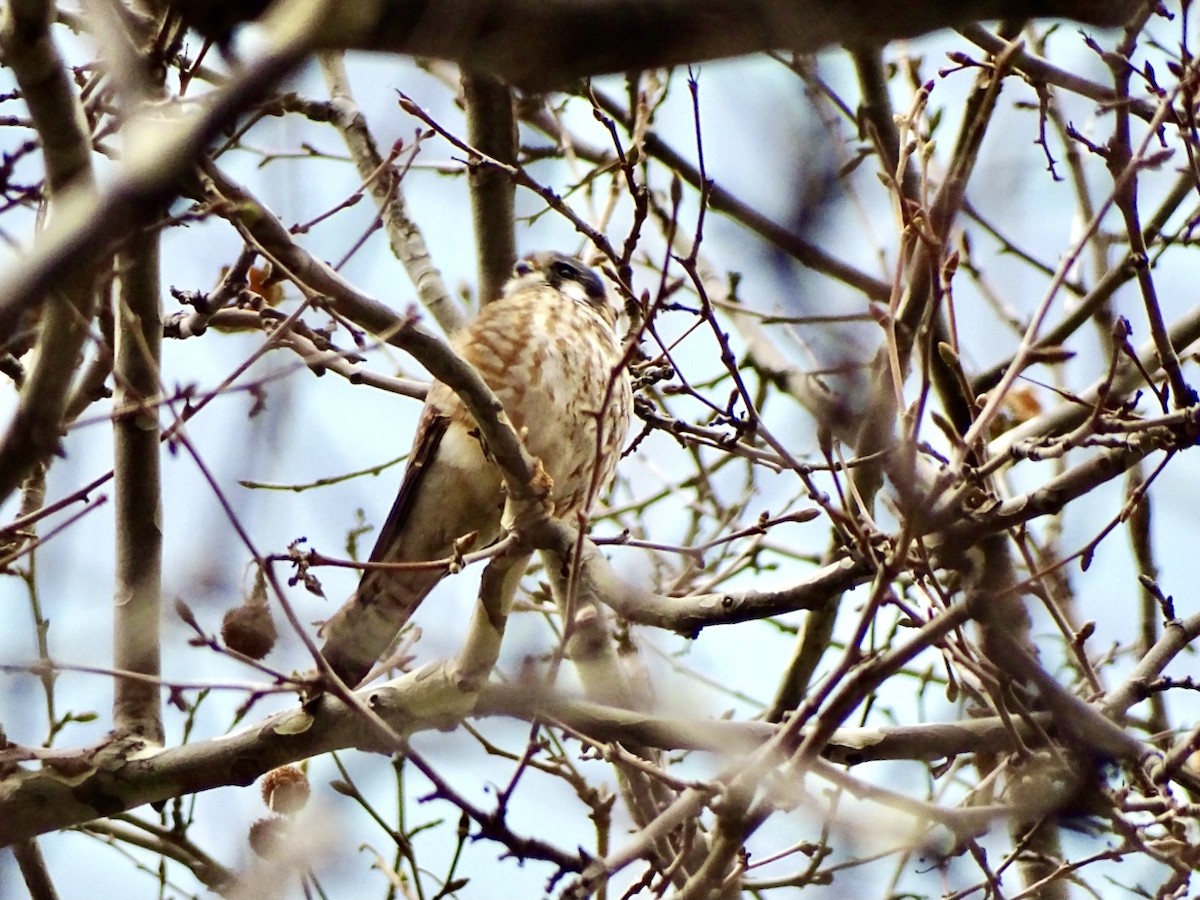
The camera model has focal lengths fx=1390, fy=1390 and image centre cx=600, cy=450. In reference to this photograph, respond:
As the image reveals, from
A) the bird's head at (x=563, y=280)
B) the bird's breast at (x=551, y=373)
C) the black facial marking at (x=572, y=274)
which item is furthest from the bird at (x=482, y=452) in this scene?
the black facial marking at (x=572, y=274)

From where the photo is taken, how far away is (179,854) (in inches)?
164

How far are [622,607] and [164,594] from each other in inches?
40.6

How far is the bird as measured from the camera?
14.6ft

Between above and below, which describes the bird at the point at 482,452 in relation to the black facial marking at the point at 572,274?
below

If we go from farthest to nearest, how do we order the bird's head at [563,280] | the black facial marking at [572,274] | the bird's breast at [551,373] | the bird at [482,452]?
the black facial marking at [572,274] → the bird's head at [563,280] → the bird's breast at [551,373] → the bird at [482,452]

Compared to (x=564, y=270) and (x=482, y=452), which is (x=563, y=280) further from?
(x=482, y=452)

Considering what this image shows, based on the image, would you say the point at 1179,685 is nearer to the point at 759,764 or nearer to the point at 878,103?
the point at 759,764

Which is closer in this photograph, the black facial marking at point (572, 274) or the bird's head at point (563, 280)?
the bird's head at point (563, 280)

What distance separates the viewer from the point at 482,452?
4.44 metres

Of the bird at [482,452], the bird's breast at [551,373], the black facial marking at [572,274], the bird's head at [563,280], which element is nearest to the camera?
the bird at [482,452]

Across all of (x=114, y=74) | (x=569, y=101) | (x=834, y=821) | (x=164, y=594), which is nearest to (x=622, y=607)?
(x=834, y=821)

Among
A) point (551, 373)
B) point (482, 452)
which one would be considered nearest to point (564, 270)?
point (551, 373)

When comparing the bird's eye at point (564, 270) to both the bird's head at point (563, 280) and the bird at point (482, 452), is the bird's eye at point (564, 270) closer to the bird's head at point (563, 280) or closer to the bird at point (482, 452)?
the bird's head at point (563, 280)

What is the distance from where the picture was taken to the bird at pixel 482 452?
444 centimetres
